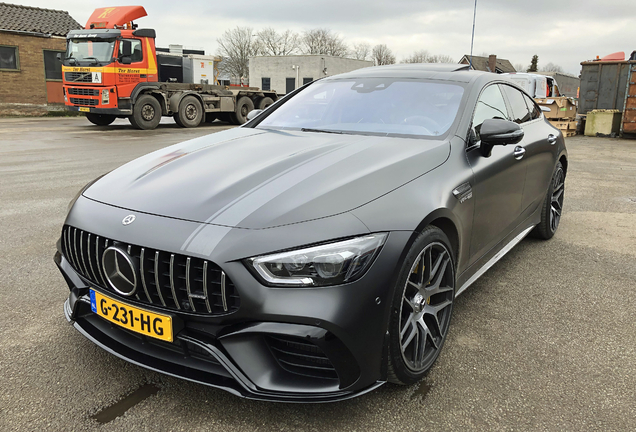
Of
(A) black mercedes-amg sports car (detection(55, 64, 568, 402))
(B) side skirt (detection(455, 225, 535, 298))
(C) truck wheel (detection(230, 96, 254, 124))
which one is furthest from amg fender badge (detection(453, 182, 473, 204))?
(C) truck wheel (detection(230, 96, 254, 124))

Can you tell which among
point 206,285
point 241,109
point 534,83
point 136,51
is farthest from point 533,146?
point 241,109

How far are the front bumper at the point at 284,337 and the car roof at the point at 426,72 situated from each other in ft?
5.81

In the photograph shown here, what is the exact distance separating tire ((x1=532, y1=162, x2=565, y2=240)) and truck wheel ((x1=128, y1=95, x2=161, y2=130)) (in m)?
14.5

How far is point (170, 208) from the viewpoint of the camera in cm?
210

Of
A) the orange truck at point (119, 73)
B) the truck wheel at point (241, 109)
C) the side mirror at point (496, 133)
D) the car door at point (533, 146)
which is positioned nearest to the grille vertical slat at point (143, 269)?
the side mirror at point (496, 133)

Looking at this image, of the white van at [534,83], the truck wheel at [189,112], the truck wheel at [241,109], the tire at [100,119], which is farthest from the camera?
the truck wheel at [241,109]

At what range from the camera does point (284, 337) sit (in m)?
1.81

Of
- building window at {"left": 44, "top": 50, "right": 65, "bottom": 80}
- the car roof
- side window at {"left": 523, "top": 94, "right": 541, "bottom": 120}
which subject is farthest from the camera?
building window at {"left": 44, "top": 50, "right": 65, "bottom": 80}

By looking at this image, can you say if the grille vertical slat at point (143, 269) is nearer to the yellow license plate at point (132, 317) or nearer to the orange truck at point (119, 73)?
the yellow license plate at point (132, 317)

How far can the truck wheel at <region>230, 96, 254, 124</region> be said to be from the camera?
21.0 m

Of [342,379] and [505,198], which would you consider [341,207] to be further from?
[505,198]

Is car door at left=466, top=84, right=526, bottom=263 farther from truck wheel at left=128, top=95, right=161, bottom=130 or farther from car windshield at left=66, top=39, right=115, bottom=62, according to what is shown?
truck wheel at left=128, top=95, right=161, bottom=130

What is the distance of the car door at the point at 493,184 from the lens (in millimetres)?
2824

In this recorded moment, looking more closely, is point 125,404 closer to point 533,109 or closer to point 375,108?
point 375,108
